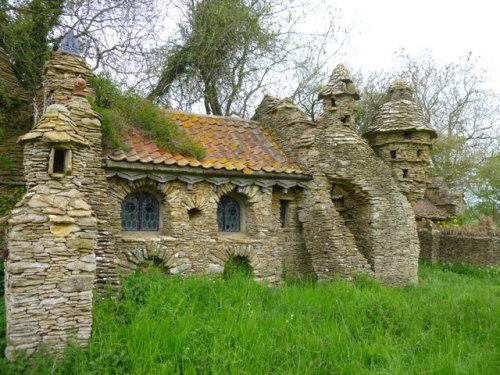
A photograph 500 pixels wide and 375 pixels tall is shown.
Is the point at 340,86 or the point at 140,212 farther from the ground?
the point at 340,86

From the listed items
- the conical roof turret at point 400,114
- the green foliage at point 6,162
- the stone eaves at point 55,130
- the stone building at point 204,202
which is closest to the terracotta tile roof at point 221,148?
the stone building at point 204,202

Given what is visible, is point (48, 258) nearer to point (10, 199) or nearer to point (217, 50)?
point (10, 199)

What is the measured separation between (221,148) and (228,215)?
1.92 m

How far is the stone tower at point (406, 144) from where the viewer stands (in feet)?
40.7

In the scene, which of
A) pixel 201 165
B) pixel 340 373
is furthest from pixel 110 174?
pixel 340 373

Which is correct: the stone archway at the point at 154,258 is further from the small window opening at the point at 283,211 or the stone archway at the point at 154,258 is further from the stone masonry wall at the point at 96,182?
the small window opening at the point at 283,211

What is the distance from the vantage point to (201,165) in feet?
32.2

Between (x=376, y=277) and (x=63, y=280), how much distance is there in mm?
8313

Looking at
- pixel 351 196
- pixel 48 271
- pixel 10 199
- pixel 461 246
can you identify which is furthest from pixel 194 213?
pixel 461 246

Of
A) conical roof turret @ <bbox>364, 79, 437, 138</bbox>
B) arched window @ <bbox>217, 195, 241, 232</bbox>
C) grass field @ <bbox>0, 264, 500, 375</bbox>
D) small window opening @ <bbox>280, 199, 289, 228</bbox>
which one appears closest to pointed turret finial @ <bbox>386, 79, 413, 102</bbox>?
conical roof turret @ <bbox>364, 79, 437, 138</bbox>

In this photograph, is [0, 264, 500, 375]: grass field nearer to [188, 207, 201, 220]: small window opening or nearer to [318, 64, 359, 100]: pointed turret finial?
[188, 207, 201, 220]: small window opening

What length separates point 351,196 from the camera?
1244 cm

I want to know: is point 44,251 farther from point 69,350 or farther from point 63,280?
point 69,350

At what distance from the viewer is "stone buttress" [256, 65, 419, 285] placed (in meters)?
11.3
